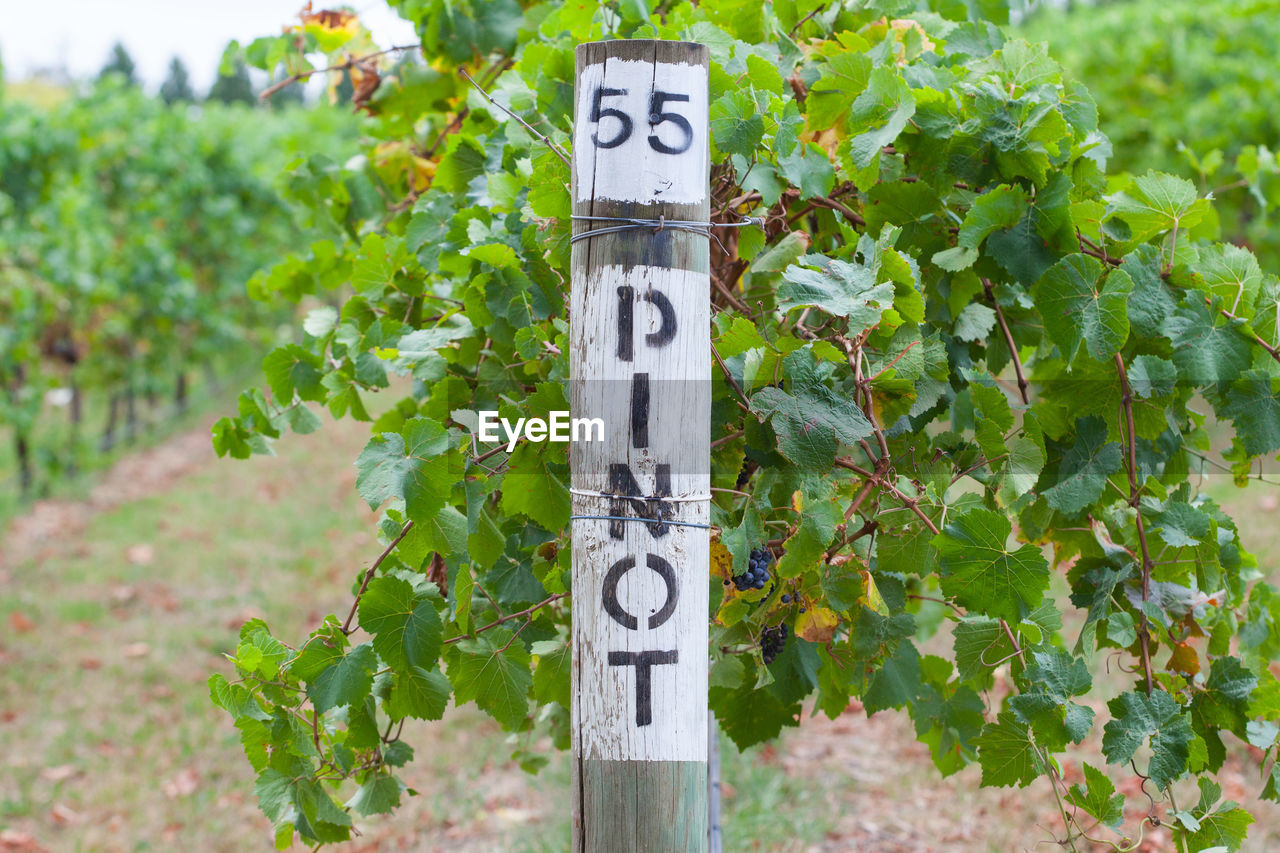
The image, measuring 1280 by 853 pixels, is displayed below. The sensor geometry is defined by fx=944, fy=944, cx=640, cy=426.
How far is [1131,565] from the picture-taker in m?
1.51

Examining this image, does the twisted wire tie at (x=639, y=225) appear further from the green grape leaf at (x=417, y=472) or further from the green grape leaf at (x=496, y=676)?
the green grape leaf at (x=496, y=676)

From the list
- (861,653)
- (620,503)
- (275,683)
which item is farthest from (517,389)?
(861,653)

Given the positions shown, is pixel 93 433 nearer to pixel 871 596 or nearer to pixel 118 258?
pixel 118 258

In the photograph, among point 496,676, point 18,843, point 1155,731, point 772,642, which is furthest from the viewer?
point 18,843

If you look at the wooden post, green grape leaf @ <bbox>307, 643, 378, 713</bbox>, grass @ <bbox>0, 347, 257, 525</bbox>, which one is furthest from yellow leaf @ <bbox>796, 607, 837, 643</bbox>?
grass @ <bbox>0, 347, 257, 525</bbox>

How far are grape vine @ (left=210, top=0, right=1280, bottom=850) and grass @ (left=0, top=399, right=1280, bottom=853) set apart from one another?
1699 millimetres

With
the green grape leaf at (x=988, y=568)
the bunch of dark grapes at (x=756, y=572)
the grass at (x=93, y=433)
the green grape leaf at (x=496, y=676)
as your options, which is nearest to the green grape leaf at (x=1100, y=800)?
the green grape leaf at (x=988, y=568)

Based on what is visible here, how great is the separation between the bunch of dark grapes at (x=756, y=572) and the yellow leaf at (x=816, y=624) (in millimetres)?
80

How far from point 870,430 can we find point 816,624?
34 cm

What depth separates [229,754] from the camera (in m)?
3.94

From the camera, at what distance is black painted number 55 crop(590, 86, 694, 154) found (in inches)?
48.1

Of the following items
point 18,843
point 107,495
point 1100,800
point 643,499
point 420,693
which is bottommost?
point 18,843

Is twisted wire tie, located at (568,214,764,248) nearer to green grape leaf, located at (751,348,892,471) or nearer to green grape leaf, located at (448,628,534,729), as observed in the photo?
green grape leaf, located at (751,348,892,471)

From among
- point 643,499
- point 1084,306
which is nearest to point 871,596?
point 643,499
